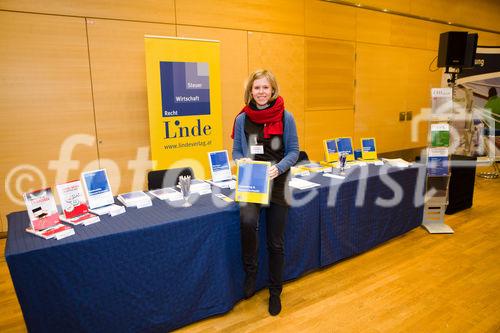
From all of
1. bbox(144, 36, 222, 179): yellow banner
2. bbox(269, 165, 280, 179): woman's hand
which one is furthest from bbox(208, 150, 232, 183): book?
bbox(144, 36, 222, 179): yellow banner

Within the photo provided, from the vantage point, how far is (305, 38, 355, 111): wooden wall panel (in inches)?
209

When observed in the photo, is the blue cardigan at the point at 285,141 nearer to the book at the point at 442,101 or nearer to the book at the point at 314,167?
the book at the point at 314,167

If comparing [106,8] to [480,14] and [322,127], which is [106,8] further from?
[480,14]

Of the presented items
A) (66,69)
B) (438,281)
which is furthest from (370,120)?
(66,69)

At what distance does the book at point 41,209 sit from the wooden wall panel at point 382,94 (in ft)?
17.2

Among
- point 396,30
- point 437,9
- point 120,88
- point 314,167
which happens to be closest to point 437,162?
point 314,167

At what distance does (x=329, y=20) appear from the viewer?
5.39m

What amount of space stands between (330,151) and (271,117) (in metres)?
1.30

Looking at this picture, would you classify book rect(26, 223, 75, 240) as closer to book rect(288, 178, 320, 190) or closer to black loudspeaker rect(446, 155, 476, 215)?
book rect(288, 178, 320, 190)

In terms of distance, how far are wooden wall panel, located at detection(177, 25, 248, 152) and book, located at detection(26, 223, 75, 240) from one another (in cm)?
302

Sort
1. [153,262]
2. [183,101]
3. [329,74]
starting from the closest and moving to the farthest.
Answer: [153,262], [183,101], [329,74]

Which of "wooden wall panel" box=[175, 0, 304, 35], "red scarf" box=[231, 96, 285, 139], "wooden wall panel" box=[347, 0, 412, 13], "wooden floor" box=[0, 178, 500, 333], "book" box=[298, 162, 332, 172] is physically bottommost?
"wooden floor" box=[0, 178, 500, 333]

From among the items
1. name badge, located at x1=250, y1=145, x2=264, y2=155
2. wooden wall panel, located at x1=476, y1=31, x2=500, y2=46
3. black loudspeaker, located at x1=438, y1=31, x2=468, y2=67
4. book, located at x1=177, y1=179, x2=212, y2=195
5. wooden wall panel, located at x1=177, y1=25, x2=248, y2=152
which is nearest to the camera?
name badge, located at x1=250, y1=145, x2=264, y2=155

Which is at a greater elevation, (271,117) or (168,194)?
(271,117)
